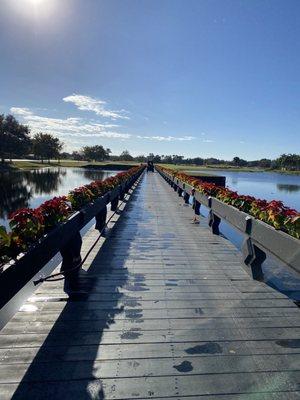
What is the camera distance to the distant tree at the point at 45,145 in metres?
117

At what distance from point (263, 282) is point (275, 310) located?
3.77 feet

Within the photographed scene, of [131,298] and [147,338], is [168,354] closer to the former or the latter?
[147,338]

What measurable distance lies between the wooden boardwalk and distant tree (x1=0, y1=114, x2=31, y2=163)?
275 ft

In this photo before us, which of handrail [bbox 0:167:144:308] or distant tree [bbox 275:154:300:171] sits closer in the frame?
handrail [bbox 0:167:144:308]

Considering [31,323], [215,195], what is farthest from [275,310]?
[215,195]

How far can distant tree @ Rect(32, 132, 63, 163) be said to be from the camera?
117 m

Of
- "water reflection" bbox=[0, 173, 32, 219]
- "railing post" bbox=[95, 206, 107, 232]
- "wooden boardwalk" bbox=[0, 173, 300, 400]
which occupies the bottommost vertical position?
"water reflection" bbox=[0, 173, 32, 219]

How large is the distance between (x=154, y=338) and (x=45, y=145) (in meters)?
121

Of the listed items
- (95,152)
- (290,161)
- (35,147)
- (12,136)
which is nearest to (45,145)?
(35,147)

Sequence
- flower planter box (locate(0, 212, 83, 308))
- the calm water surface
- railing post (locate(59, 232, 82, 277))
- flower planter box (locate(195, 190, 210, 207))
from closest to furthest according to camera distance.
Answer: flower planter box (locate(0, 212, 83, 308)) → railing post (locate(59, 232, 82, 277)) → flower planter box (locate(195, 190, 210, 207)) → the calm water surface

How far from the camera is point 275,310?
190 inches

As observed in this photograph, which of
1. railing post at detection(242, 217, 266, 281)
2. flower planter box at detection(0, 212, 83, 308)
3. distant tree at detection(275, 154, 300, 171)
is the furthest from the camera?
distant tree at detection(275, 154, 300, 171)

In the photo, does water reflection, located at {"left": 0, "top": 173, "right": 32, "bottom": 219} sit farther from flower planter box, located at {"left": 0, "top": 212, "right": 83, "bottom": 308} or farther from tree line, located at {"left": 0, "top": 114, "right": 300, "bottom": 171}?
tree line, located at {"left": 0, "top": 114, "right": 300, "bottom": 171}

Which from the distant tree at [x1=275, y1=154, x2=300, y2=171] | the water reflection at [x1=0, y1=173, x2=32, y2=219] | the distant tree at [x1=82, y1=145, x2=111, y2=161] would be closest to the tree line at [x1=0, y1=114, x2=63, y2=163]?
the water reflection at [x1=0, y1=173, x2=32, y2=219]
